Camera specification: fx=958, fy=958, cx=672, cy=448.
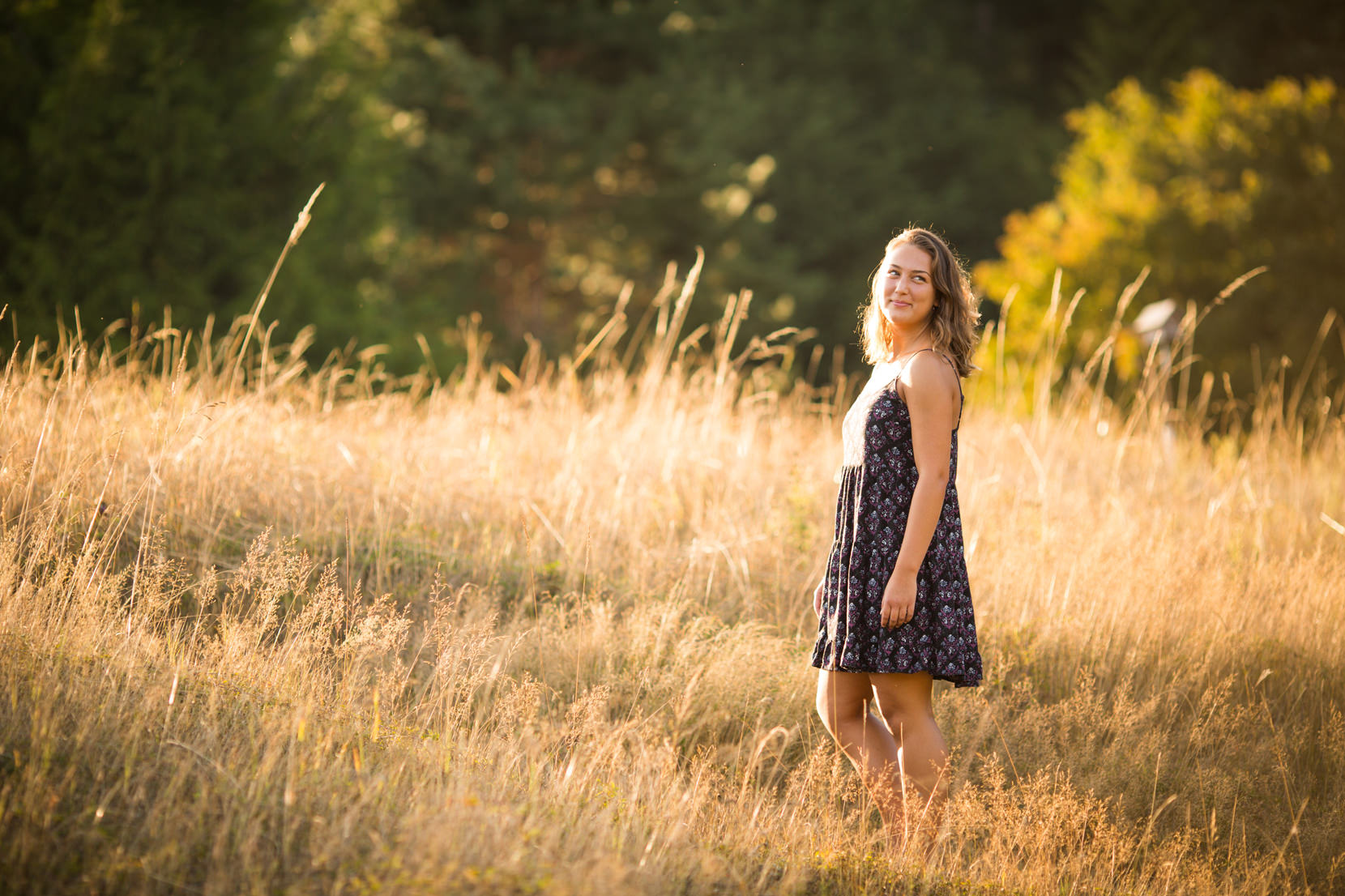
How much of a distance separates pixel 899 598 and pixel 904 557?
0.12 meters

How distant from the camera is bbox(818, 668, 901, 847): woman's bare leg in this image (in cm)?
297

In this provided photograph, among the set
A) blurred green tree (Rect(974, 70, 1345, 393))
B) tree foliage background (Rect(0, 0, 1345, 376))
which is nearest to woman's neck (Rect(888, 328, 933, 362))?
tree foliage background (Rect(0, 0, 1345, 376))

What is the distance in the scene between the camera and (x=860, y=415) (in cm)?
297

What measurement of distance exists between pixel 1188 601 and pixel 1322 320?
7321mm

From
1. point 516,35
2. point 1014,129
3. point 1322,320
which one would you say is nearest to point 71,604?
point 1322,320

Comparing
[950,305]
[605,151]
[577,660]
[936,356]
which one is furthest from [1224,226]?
[605,151]

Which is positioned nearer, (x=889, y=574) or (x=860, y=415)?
(x=889, y=574)

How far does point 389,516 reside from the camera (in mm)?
4398

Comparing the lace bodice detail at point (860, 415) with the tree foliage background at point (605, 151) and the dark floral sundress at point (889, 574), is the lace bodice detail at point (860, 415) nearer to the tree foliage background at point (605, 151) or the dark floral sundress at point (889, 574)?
the dark floral sundress at point (889, 574)

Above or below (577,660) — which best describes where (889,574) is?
above

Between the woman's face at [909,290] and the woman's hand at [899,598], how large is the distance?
801 mm

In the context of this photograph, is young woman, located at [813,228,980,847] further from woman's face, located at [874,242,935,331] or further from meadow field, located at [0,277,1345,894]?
meadow field, located at [0,277,1345,894]

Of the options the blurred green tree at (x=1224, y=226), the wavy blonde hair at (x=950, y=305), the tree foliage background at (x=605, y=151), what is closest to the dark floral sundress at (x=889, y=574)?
the wavy blonde hair at (x=950, y=305)

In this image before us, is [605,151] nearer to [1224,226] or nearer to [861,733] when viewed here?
[1224,226]
